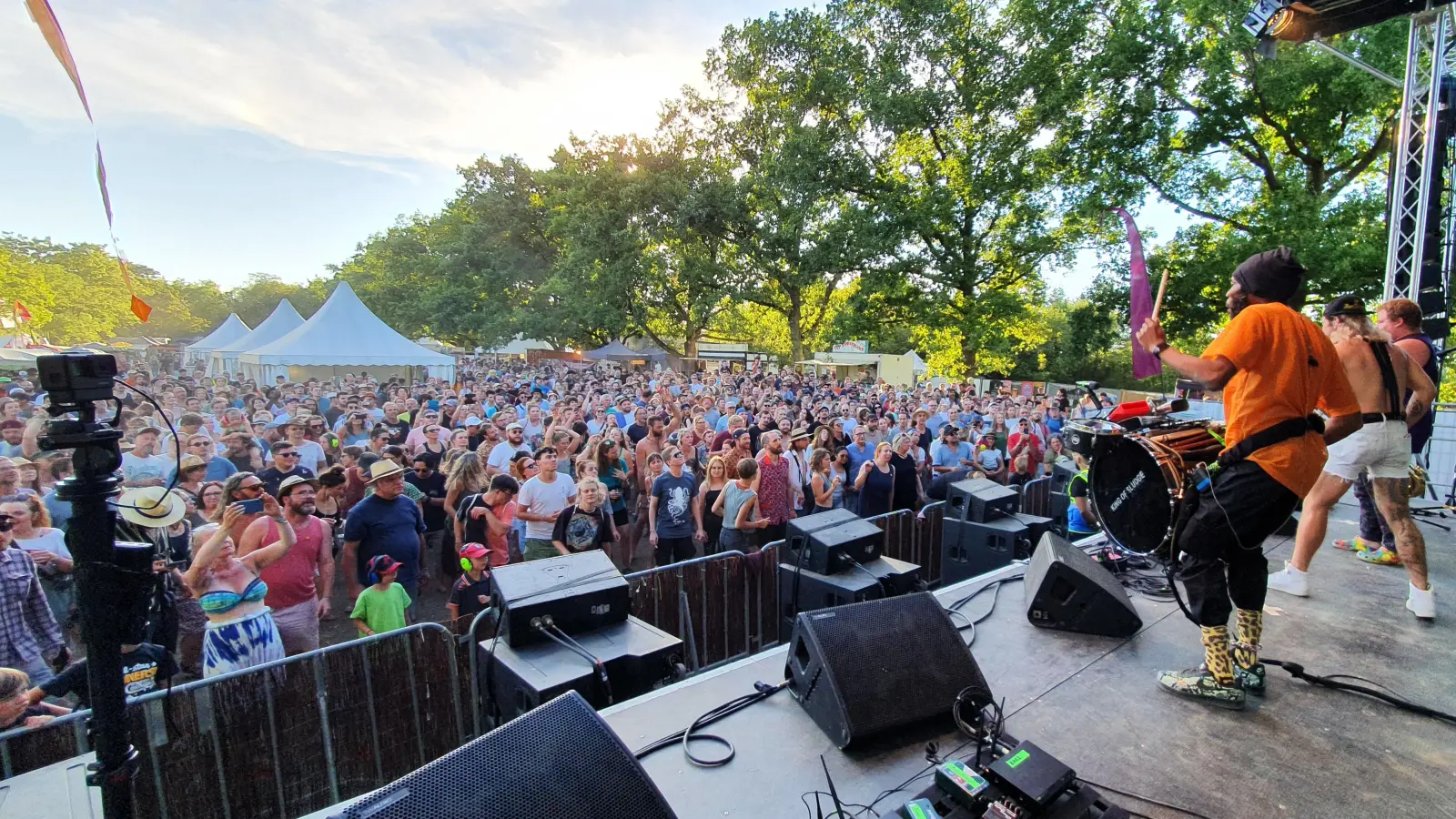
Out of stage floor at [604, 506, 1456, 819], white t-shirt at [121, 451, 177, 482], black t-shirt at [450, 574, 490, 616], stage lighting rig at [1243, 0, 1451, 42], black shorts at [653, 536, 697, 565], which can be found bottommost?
black shorts at [653, 536, 697, 565]

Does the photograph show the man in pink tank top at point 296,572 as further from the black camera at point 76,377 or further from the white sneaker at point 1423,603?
the white sneaker at point 1423,603

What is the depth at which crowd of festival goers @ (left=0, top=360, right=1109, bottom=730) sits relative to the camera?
3.56 meters

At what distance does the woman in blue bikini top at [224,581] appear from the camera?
3578 millimetres

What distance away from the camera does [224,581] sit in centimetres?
364

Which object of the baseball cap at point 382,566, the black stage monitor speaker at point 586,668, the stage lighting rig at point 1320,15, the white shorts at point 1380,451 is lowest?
the black stage monitor speaker at point 586,668

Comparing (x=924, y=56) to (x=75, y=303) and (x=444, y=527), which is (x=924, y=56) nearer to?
(x=444, y=527)

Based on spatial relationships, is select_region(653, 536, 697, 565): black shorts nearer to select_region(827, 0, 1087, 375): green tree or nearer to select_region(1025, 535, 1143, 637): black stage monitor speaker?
select_region(1025, 535, 1143, 637): black stage monitor speaker

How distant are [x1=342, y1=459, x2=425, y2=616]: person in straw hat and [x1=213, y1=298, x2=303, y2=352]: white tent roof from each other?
66.2 ft

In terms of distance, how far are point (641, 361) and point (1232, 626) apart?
110ft

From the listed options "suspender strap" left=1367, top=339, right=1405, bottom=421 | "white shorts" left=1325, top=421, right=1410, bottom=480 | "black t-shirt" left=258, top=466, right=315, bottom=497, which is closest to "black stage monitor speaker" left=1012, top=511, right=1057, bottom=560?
"white shorts" left=1325, top=421, right=1410, bottom=480

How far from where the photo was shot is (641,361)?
1415 inches

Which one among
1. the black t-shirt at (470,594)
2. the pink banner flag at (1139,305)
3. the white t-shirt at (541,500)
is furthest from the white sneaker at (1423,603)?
the black t-shirt at (470,594)

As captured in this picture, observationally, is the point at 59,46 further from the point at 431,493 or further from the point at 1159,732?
the point at 431,493

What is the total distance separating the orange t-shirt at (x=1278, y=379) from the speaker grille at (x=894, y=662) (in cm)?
154
